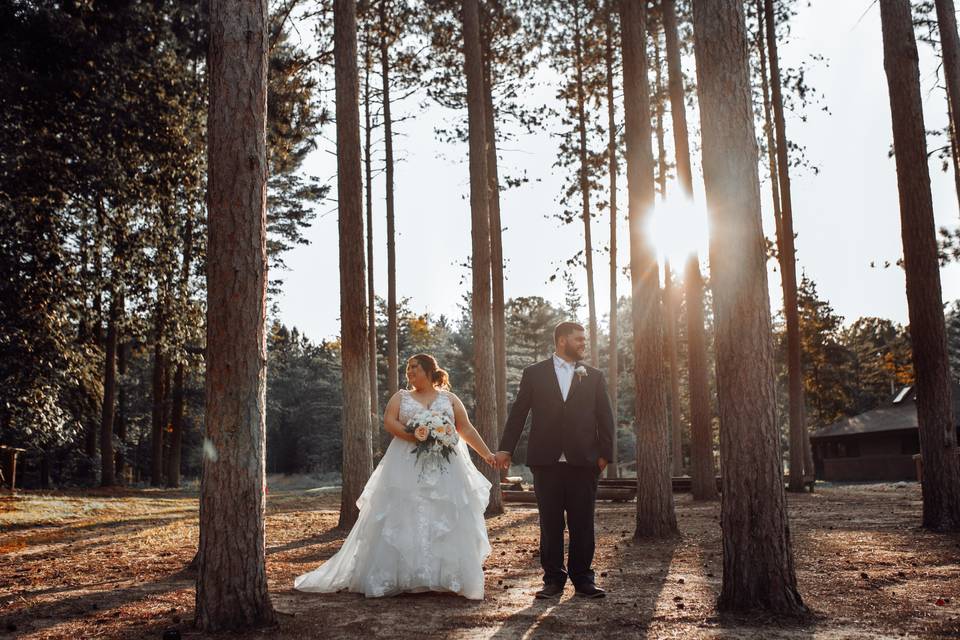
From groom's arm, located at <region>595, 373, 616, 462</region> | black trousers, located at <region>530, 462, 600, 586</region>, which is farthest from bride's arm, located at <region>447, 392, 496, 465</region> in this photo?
groom's arm, located at <region>595, 373, 616, 462</region>

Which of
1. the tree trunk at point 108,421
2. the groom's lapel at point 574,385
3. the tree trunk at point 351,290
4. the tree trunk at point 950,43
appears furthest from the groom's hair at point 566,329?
the tree trunk at point 108,421

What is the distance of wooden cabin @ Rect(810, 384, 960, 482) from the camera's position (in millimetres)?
34062

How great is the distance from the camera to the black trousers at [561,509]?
6.93m

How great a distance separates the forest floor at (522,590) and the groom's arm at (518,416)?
4.24 feet

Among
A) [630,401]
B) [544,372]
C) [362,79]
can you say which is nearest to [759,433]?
[544,372]

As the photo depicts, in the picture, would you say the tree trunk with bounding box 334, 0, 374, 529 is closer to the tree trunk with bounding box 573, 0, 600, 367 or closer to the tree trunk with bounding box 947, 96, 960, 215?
the tree trunk with bounding box 573, 0, 600, 367

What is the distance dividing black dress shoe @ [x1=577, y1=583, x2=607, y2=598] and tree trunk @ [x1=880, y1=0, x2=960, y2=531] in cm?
590

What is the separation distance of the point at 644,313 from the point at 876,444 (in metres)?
29.9

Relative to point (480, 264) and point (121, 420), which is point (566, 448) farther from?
point (121, 420)

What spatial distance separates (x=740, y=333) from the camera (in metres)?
6.01

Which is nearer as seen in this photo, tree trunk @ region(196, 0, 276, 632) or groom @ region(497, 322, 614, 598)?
tree trunk @ region(196, 0, 276, 632)

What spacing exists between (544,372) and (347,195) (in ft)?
23.2

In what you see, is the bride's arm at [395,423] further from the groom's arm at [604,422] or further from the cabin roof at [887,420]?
the cabin roof at [887,420]

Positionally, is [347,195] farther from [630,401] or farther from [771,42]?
[630,401]
